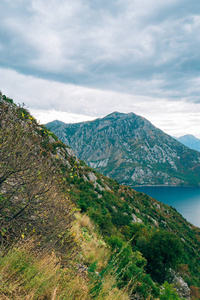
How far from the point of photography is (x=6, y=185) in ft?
15.5

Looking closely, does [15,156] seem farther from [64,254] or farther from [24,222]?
[64,254]

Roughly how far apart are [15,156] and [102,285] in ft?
14.2

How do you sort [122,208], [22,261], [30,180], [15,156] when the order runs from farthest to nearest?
1. [122,208]
2. [30,180]
3. [15,156]
4. [22,261]

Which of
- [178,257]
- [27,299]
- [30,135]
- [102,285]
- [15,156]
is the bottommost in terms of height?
[178,257]

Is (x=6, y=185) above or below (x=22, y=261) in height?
above

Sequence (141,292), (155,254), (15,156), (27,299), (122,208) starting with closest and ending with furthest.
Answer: (27,299) → (15,156) → (141,292) → (155,254) → (122,208)

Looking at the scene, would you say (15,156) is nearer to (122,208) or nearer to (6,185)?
(6,185)

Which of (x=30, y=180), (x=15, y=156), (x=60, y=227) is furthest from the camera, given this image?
(x=60, y=227)

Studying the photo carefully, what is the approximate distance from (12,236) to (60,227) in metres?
1.49

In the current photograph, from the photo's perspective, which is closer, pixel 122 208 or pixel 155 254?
pixel 155 254

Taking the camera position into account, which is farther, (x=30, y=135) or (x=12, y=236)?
(x=30, y=135)

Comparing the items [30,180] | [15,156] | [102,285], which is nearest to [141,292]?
[102,285]

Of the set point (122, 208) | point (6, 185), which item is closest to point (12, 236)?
point (6, 185)

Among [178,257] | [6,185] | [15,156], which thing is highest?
[15,156]
